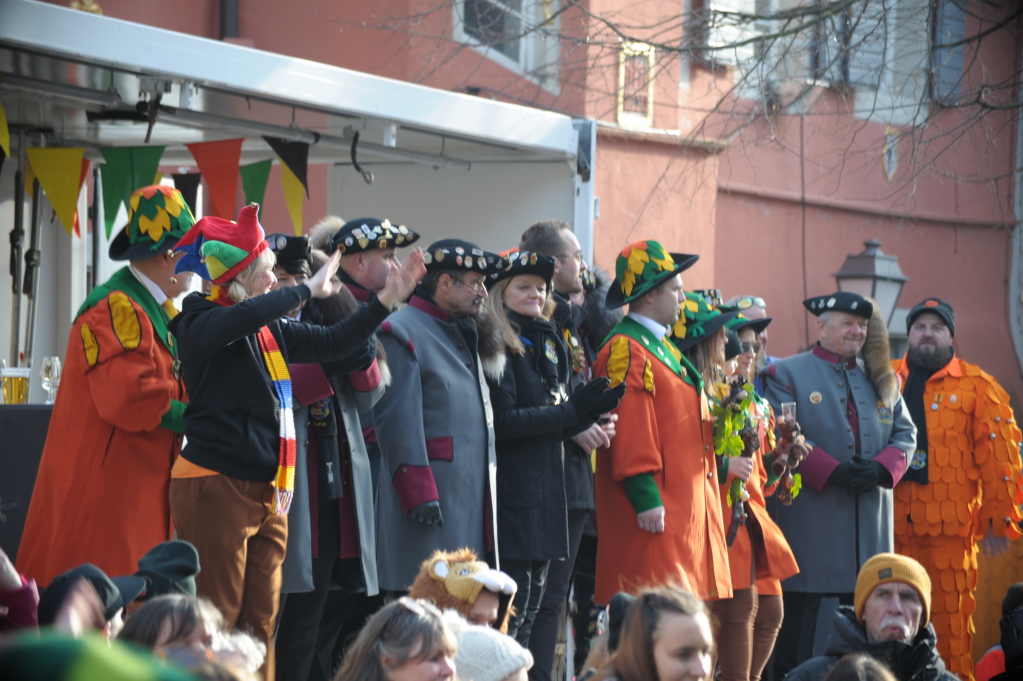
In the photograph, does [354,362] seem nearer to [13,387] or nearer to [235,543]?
[235,543]

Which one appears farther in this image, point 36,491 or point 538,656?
point 538,656

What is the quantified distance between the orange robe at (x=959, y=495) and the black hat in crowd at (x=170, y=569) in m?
4.80

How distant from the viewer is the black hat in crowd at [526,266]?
15.5 ft

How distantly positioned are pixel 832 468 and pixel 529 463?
85.9 inches

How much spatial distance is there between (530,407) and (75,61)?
88.3 inches

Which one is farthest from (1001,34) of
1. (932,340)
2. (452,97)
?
(452,97)

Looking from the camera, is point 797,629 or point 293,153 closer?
point 797,629

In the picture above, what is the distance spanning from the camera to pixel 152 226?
4.20 meters

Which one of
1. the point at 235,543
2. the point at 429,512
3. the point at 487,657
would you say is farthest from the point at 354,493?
the point at 487,657

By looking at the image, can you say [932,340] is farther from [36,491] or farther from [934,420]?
[36,491]

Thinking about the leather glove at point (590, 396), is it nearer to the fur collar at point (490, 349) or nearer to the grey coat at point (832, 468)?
the fur collar at point (490, 349)

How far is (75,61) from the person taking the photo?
4.80 metres

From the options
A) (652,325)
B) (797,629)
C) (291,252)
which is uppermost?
(291,252)

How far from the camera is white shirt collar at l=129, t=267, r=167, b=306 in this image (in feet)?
13.7
